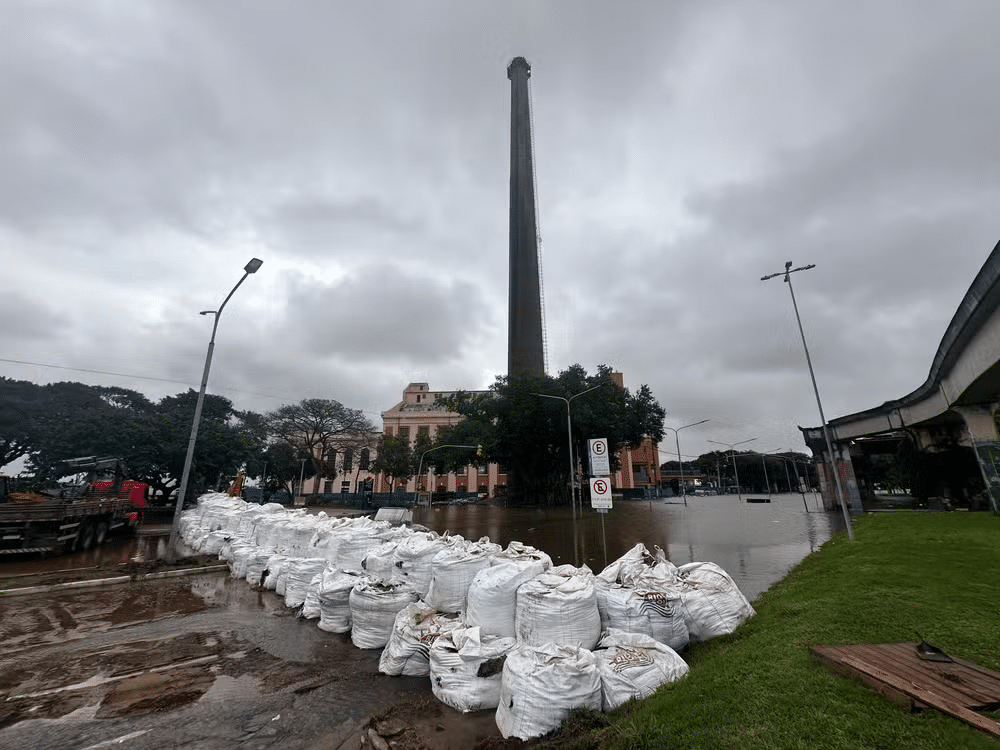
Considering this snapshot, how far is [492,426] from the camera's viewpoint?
110 ft

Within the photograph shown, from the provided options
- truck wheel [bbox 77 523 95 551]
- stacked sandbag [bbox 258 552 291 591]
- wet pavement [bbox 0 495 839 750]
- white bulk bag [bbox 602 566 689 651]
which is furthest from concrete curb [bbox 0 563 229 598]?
white bulk bag [bbox 602 566 689 651]

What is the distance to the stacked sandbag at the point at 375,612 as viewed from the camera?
489cm

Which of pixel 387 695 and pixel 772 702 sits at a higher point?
pixel 772 702

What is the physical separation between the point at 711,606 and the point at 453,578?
2566mm

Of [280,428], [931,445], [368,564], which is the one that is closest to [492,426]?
[280,428]

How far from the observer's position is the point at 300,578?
21.6 feet

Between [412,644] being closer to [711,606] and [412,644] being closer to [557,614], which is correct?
[557,614]

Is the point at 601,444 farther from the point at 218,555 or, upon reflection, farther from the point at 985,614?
the point at 218,555

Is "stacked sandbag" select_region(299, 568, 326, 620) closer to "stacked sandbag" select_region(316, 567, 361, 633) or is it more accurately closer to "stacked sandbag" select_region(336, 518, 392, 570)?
"stacked sandbag" select_region(316, 567, 361, 633)

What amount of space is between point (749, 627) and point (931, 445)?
1991 cm

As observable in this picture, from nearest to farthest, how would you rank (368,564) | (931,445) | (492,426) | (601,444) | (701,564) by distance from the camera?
(701,564) < (368,564) < (601,444) < (931,445) < (492,426)

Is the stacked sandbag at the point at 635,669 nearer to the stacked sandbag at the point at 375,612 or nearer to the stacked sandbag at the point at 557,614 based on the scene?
the stacked sandbag at the point at 557,614

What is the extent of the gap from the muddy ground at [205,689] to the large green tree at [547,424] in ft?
82.7

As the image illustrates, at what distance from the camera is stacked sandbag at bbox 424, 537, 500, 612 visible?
198 inches
